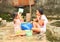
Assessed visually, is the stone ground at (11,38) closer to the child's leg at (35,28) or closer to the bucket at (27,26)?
the child's leg at (35,28)

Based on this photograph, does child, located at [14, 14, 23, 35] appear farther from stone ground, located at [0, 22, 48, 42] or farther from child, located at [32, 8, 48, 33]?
child, located at [32, 8, 48, 33]

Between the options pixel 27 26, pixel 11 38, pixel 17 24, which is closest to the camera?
pixel 11 38

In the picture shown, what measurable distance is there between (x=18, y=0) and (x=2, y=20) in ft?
3.65

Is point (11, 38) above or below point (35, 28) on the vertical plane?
below

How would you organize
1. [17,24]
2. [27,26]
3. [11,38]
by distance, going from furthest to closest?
[27,26], [17,24], [11,38]

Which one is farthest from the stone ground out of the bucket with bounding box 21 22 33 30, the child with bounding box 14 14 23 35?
the bucket with bounding box 21 22 33 30

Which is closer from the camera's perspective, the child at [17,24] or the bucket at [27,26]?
the child at [17,24]

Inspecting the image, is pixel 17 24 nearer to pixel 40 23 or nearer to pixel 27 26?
pixel 27 26

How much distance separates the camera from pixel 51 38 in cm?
496

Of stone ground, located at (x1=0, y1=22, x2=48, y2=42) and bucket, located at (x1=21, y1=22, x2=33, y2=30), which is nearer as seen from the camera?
stone ground, located at (x1=0, y1=22, x2=48, y2=42)

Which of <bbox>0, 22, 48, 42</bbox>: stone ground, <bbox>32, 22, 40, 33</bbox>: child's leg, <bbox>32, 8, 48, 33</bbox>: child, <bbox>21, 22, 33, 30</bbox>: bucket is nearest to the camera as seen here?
<bbox>0, 22, 48, 42</bbox>: stone ground

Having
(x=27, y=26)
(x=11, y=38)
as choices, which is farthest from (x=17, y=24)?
(x=11, y=38)

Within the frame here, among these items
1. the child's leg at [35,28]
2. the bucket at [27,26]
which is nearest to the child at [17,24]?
the bucket at [27,26]

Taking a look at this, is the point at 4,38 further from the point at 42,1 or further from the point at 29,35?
the point at 42,1
